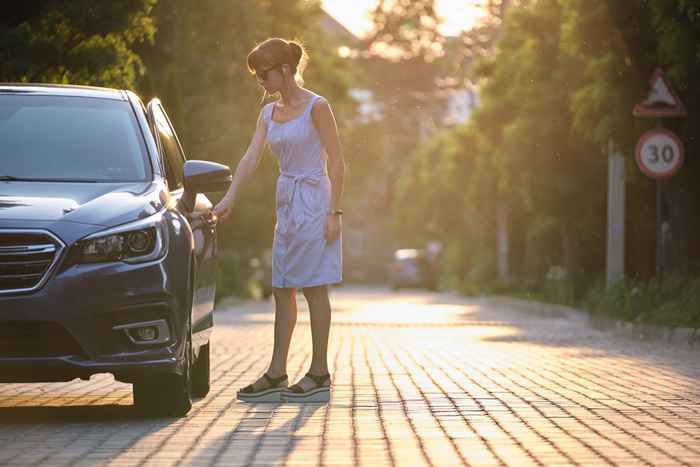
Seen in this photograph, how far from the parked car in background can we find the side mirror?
187ft

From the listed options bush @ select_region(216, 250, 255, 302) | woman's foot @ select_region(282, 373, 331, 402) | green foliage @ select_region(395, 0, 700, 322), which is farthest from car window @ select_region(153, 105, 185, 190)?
bush @ select_region(216, 250, 255, 302)

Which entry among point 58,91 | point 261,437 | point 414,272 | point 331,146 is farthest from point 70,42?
point 414,272

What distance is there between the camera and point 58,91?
30.1 ft

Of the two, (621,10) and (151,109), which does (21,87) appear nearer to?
(151,109)

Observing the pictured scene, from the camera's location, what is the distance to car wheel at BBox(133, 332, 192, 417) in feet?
27.2

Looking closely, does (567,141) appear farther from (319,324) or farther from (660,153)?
(319,324)

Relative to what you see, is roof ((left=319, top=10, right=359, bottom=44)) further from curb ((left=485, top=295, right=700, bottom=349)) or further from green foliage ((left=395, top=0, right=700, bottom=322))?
curb ((left=485, top=295, right=700, bottom=349))

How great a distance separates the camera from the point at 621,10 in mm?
20297

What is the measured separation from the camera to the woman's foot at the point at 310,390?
927 centimetres

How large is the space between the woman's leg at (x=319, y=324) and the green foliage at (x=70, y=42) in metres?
6.86

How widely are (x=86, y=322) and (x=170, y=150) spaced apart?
1.95 meters

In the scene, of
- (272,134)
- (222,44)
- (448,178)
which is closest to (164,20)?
(222,44)

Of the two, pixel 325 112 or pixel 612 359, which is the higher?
pixel 325 112

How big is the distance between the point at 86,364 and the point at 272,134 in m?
2.27
